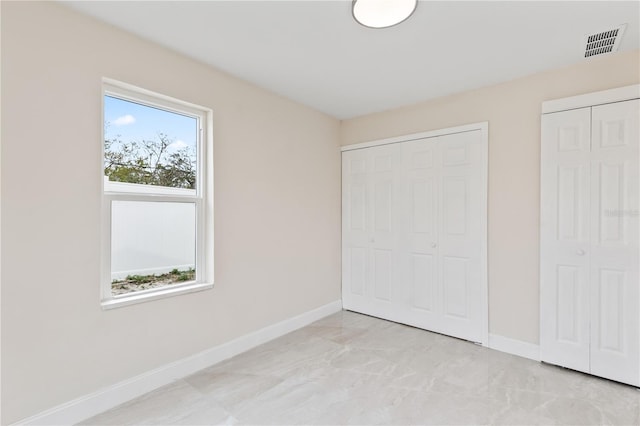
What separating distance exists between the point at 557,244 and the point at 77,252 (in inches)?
141

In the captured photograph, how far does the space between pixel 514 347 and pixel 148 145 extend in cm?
358

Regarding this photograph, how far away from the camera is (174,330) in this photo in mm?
2420

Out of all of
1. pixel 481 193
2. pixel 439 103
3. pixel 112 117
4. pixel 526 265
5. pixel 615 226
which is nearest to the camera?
pixel 112 117

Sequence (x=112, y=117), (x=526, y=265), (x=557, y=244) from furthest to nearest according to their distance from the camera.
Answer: (x=526, y=265)
(x=557, y=244)
(x=112, y=117)

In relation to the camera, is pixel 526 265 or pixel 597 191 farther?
pixel 526 265

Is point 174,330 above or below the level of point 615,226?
below

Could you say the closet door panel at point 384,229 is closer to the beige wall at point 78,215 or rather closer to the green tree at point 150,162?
the beige wall at point 78,215

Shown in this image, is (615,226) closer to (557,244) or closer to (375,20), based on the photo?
(557,244)

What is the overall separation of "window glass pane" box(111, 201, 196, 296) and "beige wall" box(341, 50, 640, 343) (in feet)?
9.18

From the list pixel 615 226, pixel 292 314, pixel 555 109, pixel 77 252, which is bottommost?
pixel 292 314

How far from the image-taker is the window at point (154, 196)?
7.16ft

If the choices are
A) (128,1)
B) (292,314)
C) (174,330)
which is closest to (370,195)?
(292,314)

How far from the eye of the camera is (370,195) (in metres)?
3.89

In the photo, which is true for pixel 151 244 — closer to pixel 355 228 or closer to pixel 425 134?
pixel 355 228
